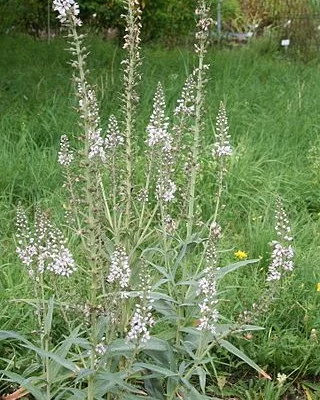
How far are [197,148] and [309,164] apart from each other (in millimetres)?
2748

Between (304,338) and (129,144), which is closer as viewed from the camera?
(129,144)

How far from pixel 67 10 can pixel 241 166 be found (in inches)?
117

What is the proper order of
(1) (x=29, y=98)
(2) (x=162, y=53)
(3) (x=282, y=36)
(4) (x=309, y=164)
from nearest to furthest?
1. (4) (x=309, y=164)
2. (1) (x=29, y=98)
3. (2) (x=162, y=53)
4. (3) (x=282, y=36)

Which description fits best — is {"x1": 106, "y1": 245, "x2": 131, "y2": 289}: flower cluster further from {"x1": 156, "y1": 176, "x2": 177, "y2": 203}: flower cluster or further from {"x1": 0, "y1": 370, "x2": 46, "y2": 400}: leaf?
{"x1": 156, "y1": 176, "x2": 177, "y2": 203}: flower cluster

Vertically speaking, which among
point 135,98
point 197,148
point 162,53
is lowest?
point 162,53

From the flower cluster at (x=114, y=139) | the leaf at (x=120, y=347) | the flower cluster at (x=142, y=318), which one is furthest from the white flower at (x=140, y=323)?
the flower cluster at (x=114, y=139)

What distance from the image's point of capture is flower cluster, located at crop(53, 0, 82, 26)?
83.5 inches

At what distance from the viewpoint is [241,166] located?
196 inches

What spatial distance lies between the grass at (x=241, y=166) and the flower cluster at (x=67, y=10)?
3.53 feet

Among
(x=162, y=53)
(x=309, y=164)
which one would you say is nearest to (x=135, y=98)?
(x=309, y=164)

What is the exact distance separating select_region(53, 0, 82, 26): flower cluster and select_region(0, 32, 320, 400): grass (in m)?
1.08

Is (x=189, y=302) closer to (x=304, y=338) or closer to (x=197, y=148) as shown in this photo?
(x=197, y=148)

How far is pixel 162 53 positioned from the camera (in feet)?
29.7

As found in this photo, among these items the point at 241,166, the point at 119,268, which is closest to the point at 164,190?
A: the point at 119,268
